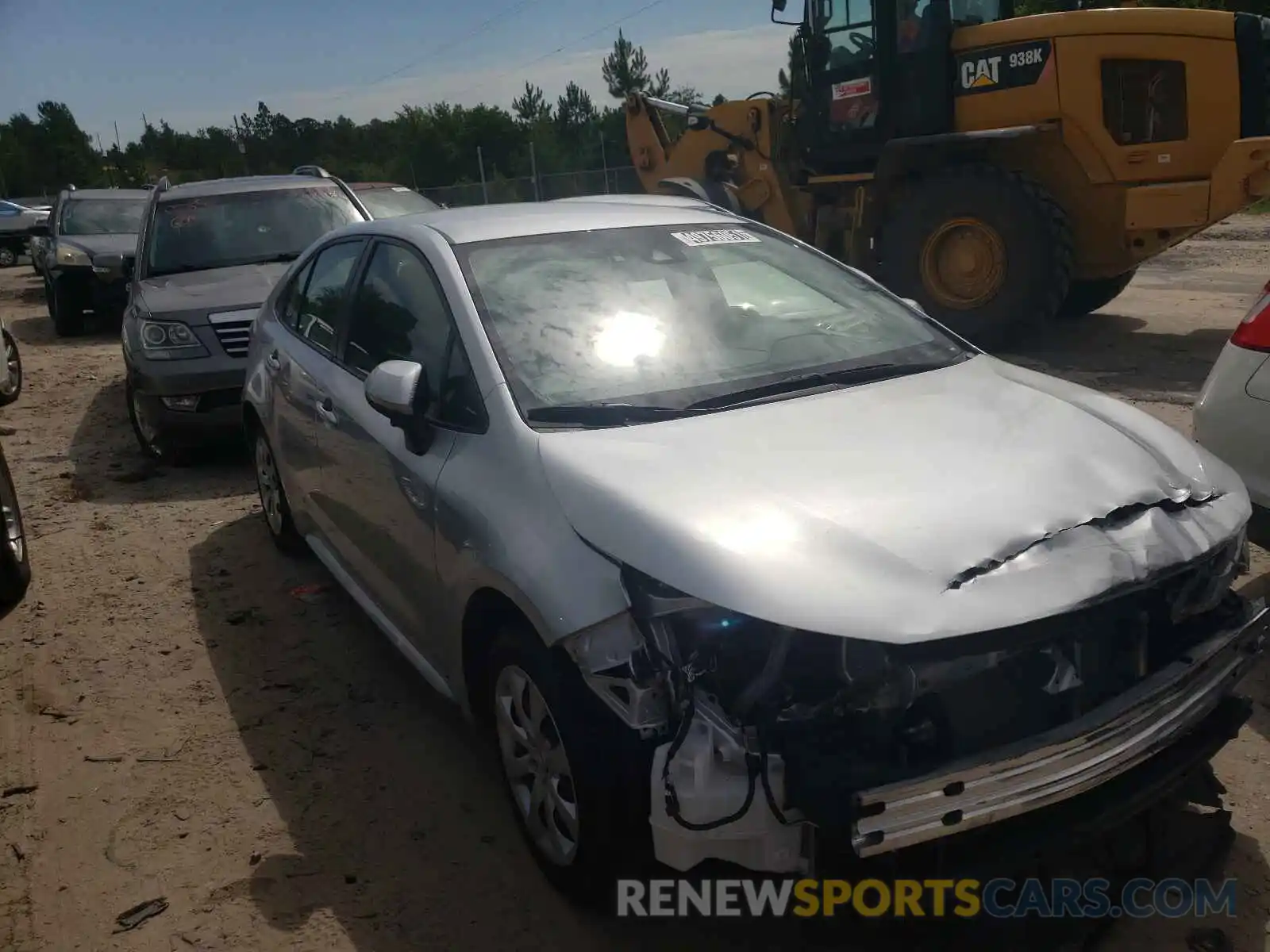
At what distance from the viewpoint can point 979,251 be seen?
8.99 metres

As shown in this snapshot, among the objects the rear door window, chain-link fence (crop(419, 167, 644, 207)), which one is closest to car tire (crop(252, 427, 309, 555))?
the rear door window

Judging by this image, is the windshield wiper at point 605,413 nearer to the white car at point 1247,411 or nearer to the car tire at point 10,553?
the white car at point 1247,411

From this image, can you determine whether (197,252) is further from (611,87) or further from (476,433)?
(611,87)

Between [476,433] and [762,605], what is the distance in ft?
3.70

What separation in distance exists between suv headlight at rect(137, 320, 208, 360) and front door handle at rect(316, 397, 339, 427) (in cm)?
311

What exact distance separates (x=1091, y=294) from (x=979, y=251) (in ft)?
6.06

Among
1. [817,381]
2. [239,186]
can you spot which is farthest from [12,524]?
[239,186]

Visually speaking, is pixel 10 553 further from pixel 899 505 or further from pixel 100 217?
pixel 100 217

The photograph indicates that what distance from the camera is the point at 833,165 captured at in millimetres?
10531

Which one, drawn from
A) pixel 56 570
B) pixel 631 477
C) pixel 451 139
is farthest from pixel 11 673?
pixel 451 139

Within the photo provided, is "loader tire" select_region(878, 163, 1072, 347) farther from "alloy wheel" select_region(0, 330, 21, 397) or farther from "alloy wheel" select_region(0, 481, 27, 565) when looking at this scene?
"alloy wheel" select_region(0, 481, 27, 565)

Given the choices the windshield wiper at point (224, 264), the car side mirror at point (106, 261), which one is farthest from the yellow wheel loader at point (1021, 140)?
the car side mirror at point (106, 261)

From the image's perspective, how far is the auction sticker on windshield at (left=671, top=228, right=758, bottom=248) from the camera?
12.2 ft

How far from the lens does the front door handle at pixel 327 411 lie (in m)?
3.91
